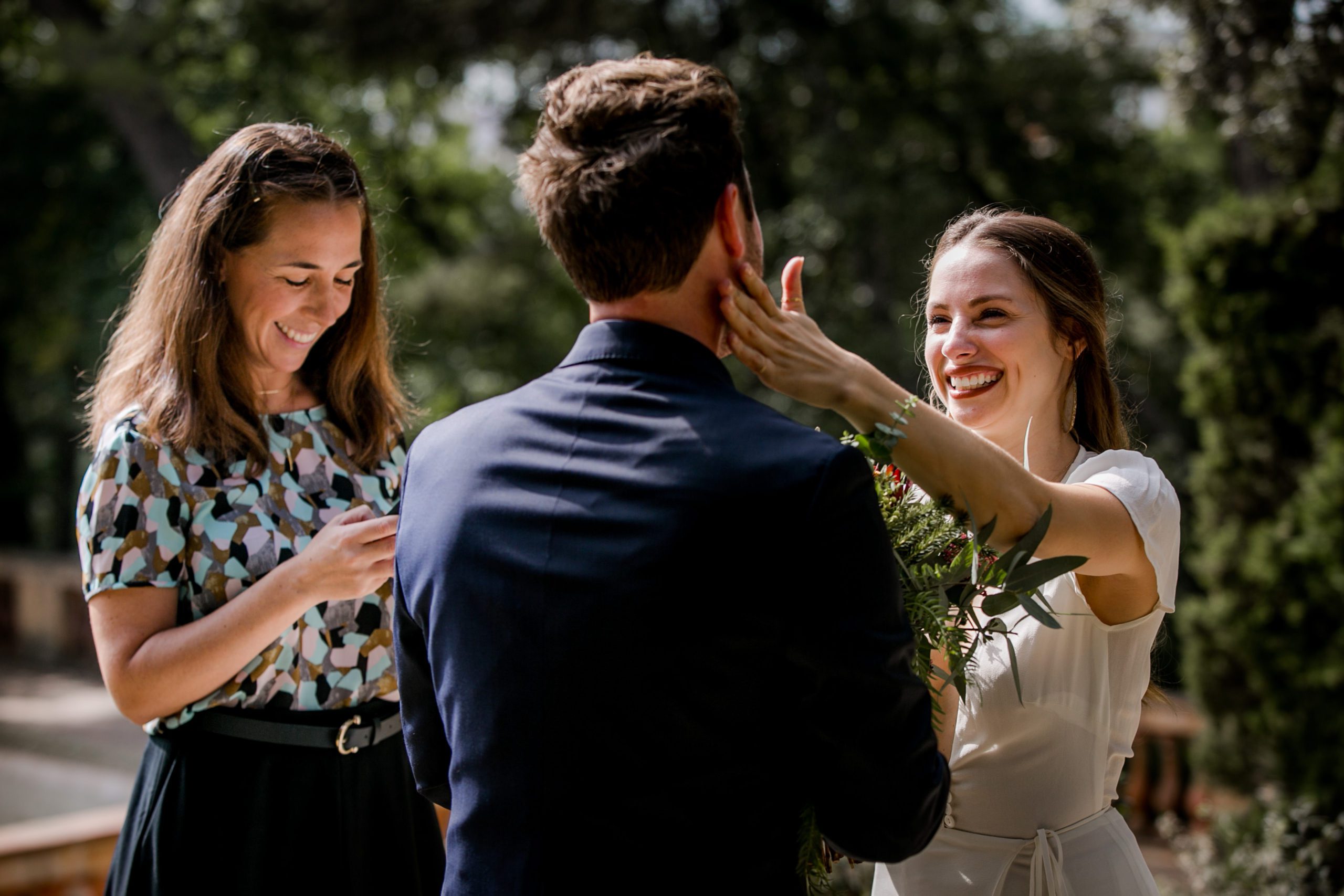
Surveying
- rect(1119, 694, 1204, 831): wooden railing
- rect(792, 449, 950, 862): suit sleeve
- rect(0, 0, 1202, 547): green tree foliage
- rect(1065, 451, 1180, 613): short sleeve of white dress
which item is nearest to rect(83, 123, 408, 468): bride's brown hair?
rect(792, 449, 950, 862): suit sleeve

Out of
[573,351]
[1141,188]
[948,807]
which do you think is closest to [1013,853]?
[948,807]

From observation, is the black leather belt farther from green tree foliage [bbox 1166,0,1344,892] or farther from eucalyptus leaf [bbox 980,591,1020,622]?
green tree foliage [bbox 1166,0,1344,892]

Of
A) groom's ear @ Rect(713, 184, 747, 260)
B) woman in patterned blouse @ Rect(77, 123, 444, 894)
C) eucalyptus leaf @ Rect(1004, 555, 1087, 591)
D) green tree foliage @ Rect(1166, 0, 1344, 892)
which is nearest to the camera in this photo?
groom's ear @ Rect(713, 184, 747, 260)

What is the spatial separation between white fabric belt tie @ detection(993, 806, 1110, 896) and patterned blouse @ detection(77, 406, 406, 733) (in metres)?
1.30

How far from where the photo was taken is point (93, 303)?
47.0ft

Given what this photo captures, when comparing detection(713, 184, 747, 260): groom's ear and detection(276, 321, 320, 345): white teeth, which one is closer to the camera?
detection(713, 184, 747, 260): groom's ear

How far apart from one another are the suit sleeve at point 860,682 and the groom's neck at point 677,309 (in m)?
0.29

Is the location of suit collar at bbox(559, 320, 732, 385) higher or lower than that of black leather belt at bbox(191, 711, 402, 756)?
higher

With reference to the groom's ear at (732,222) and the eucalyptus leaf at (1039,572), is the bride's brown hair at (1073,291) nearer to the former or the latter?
the eucalyptus leaf at (1039,572)

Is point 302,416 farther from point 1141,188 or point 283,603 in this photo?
point 1141,188

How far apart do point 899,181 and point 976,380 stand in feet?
21.4

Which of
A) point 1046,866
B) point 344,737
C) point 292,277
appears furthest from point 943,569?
point 292,277

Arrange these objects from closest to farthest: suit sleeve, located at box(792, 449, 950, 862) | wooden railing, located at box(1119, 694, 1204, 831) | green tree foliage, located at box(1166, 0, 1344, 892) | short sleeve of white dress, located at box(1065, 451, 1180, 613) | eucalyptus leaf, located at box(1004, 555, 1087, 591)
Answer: suit sleeve, located at box(792, 449, 950, 862) < eucalyptus leaf, located at box(1004, 555, 1087, 591) < short sleeve of white dress, located at box(1065, 451, 1180, 613) < green tree foliage, located at box(1166, 0, 1344, 892) < wooden railing, located at box(1119, 694, 1204, 831)

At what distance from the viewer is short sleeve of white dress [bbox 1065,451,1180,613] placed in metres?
1.86
